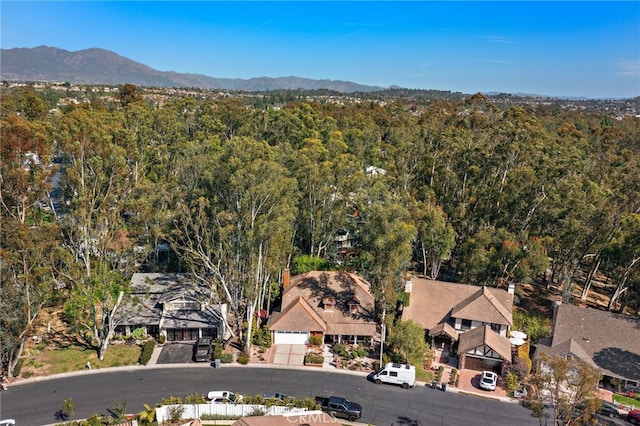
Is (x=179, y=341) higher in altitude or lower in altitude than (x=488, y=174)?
lower

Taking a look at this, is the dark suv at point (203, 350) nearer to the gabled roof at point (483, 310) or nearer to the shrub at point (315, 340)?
the shrub at point (315, 340)

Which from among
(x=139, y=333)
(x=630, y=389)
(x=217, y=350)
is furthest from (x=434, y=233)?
(x=139, y=333)

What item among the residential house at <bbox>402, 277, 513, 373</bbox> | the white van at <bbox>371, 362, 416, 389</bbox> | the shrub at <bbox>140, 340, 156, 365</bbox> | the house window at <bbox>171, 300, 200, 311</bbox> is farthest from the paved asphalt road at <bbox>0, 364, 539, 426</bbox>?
the house window at <bbox>171, 300, 200, 311</bbox>

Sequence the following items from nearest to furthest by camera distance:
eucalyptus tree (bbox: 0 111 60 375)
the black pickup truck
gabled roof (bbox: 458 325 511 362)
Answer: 1. the black pickup truck
2. eucalyptus tree (bbox: 0 111 60 375)
3. gabled roof (bbox: 458 325 511 362)

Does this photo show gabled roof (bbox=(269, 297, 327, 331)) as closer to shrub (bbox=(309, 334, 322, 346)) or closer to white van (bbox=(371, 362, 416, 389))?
shrub (bbox=(309, 334, 322, 346))

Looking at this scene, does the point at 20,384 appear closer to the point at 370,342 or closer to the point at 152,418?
the point at 152,418

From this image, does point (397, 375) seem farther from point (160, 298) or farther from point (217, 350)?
point (160, 298)

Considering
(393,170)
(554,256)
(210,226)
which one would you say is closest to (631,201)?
(554,256)
